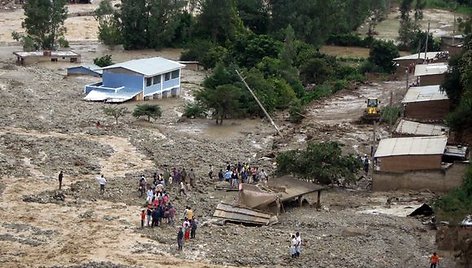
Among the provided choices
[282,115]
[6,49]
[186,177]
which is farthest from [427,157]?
[6,49]

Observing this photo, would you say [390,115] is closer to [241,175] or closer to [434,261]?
[241,175]

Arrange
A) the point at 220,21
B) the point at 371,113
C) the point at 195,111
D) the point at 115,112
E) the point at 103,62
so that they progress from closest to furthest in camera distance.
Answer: the point at 115,112
the point at 195,111
the point at 371,113
the point at 103,62
the point at 220,21

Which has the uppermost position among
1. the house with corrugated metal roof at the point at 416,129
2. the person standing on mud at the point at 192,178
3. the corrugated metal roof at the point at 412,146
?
the corrugated metal roof at the point at 412,146

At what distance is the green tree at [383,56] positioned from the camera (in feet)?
216

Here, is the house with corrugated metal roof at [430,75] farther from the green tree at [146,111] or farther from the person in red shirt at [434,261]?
the person in red shirt at [434,261]

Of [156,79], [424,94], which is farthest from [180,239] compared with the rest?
[156,79]

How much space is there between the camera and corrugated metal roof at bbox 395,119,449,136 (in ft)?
135

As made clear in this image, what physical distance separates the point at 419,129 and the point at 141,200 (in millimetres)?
15450

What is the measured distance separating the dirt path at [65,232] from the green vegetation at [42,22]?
117ft

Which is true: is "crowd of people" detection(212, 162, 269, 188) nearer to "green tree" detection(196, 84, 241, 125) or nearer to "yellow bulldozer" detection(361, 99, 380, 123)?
"green tree" detection(196, 84, 241, 125)

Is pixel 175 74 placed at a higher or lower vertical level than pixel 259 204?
higher

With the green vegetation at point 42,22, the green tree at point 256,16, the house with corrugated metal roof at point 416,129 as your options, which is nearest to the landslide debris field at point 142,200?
the house with corrugated metal roof at point 416,129

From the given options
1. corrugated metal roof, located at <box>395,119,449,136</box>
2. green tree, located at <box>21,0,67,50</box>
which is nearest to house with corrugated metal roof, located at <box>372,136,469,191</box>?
corrugated metal roof, located at <box>395,119,449,136</box>

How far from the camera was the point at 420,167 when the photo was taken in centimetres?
3547
